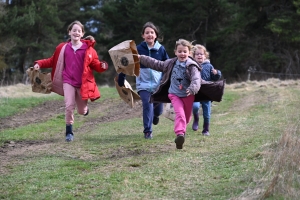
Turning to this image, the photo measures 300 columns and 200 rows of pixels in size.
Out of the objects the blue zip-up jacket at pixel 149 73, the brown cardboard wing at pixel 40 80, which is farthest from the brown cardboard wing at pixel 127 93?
the brown cardboard wing at pixel 40 80

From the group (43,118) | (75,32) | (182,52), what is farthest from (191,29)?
(182,52)

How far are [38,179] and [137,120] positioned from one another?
721cm

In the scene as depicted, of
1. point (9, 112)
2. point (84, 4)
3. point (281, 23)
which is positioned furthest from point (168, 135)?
point (84, 4)

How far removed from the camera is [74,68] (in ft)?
29.1

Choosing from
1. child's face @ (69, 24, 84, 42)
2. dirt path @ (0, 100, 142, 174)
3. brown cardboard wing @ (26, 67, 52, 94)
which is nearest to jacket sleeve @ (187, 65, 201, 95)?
child's face @ (69, 24, 84, 42)

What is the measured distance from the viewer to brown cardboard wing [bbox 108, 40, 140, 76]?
8.09 meters

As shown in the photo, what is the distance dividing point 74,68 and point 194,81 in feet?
7.66

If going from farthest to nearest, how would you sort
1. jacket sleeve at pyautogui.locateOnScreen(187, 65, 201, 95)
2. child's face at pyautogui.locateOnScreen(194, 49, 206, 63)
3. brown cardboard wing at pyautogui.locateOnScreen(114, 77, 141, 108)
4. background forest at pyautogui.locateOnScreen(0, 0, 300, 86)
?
background forest at pyautogui.locateOnScreen(0, 0, 300, 86) → child's face at pyautogui.locateOnScreen(194, 49, 206, 63) → brown cardboard wing at pyautogui.locateOnScreen(114, 77, 141, 108) → jacket sleeve at pyautogui.locateOnScreen(187, 65, 201, 95)

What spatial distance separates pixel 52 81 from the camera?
29.9 feet

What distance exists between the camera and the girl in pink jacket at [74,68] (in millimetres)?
8812

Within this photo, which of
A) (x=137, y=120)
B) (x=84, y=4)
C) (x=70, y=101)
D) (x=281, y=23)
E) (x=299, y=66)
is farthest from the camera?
(x=84, y=4)

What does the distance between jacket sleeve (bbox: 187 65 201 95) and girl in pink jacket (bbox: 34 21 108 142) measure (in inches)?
74.5

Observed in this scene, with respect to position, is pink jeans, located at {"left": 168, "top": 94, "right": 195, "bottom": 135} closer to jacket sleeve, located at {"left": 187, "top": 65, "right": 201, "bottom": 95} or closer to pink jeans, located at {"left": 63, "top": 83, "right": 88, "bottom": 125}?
jacket sleeve, located at {"left": 187, "top": 65, "right": 201, "bottom": 95}

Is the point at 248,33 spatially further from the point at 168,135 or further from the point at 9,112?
the point at 168,135
